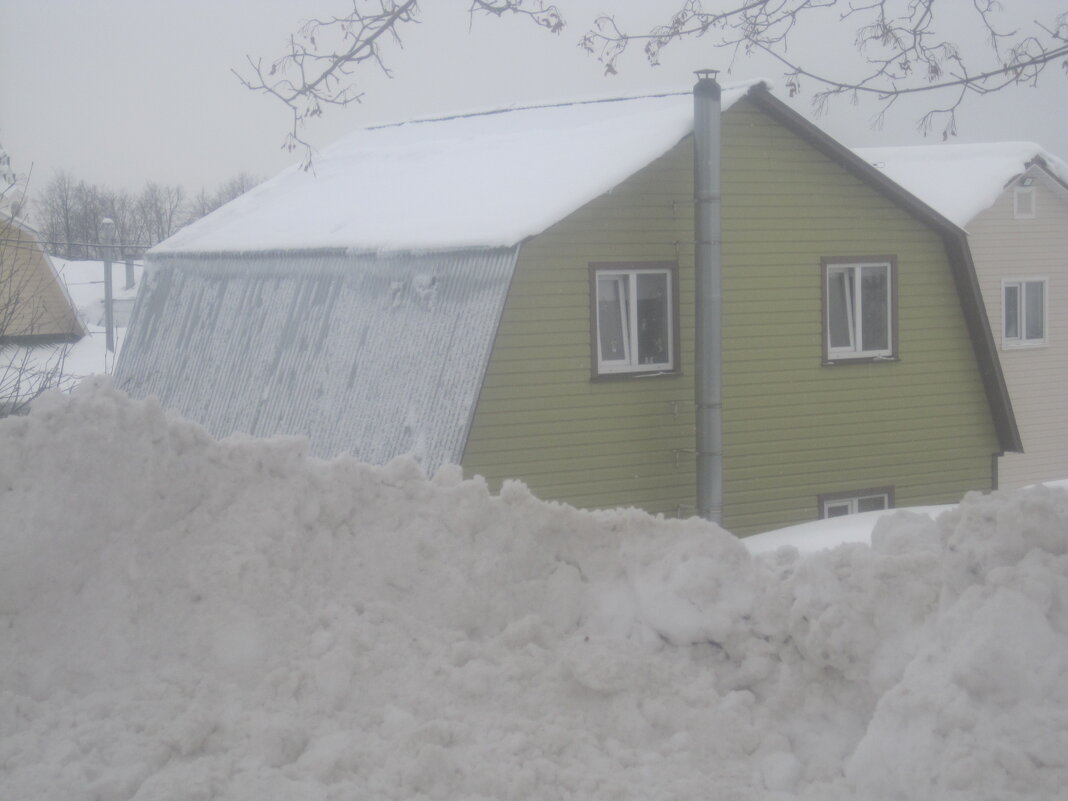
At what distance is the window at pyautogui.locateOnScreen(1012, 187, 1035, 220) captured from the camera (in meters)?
22.9

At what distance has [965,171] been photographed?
2361cm

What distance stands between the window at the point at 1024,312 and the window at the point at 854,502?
280 inches

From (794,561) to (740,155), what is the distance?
11.2 metres

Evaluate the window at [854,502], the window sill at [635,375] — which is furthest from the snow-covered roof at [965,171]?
the window sill at [635,375]

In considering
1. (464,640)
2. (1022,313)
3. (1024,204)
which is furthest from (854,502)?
(464,640)

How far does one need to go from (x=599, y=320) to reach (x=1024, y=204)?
39.3 feet

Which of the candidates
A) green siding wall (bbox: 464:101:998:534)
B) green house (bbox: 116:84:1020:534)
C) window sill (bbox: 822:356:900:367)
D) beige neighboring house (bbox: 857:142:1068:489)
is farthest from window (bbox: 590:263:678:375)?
beige neighboring house (bbox: 857:142:1068:489)

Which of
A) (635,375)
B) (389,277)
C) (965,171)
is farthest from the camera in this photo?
(965,171)

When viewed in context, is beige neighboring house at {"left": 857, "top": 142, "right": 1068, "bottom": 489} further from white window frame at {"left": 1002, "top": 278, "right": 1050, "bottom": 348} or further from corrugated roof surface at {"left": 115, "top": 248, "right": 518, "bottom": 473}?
corrugated roof surface at {"left": 115, "top": 248, "right": 518, "bottom": 473}

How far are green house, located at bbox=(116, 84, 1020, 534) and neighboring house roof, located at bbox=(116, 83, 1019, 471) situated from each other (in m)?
0.04

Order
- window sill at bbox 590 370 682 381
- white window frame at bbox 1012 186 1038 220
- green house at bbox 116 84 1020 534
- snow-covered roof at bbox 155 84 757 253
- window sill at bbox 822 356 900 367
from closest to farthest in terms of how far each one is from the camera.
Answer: green house at bbox 116 84 1020 534 → snow-covered roof at bbox 155 84 757 253 → window sill at bbox 590 370 682 381 → window sill at bbox 822 356 900 367 → white window frame at bbox 1012 186 1038 220

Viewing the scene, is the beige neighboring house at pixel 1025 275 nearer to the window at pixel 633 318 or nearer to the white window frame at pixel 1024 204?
the white window frame at pixel 1024 204

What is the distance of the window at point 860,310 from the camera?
53.9 ft

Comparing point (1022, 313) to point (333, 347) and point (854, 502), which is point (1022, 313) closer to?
point (854, 502)
